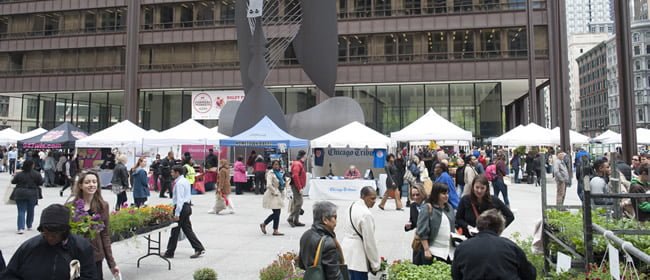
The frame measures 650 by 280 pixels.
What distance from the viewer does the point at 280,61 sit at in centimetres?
3703

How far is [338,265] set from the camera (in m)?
3.93

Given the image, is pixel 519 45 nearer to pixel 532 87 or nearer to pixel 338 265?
pixel 532 87

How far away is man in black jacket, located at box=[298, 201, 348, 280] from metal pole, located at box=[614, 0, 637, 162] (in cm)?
1095

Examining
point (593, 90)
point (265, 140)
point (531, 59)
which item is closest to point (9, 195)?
point (265, 140)

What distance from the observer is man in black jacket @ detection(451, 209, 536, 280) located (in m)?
3.14

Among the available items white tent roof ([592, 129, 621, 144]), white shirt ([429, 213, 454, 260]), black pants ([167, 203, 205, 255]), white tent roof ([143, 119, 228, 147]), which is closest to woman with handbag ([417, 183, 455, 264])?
white shirt ([429, 213, 454, 260])

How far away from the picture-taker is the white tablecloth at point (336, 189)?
1532 centimetres

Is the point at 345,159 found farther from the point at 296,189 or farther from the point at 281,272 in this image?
the point at 281,272

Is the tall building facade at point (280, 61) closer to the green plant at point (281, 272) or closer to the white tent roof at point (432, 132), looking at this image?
the white tent roof at point (432, 132)

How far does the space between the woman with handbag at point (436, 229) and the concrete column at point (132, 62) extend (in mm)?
37552

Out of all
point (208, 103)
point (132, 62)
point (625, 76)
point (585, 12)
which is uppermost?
point (585, 12)

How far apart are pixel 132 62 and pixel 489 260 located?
132 ft

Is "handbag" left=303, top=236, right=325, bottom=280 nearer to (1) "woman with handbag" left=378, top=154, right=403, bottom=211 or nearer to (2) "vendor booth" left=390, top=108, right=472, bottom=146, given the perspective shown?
(1) "woman with handbag" left=378, top=154, right=403, bottom=211

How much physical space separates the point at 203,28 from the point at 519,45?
79.1 feet
